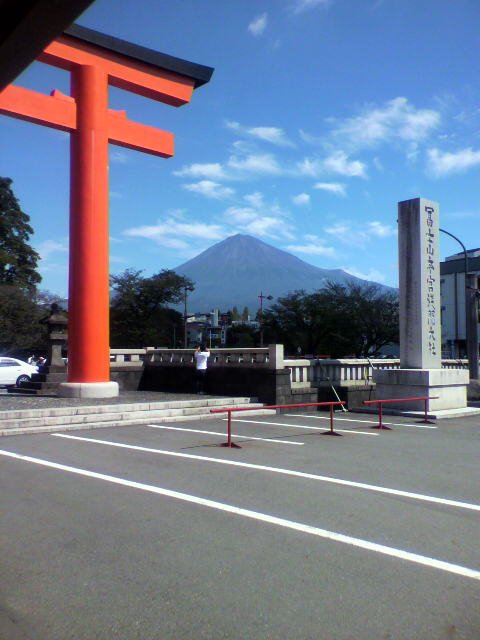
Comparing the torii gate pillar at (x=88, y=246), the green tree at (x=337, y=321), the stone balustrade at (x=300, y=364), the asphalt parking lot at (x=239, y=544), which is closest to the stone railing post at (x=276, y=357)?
the stone balustrade at (x=300, y=364)

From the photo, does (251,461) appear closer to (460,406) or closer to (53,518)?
(53,518)

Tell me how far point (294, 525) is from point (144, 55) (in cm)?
1856

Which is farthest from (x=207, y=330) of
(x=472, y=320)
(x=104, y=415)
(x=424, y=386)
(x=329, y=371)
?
(x=104, y=415)

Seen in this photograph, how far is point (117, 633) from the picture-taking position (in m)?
3.86

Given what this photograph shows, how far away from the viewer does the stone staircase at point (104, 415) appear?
13545 millimetres

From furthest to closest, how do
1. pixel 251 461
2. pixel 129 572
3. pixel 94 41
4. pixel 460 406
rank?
pixel 94 41
pixel 460 406
pixel 251 461
pixel 129 572

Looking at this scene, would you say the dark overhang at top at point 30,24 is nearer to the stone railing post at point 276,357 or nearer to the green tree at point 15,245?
the stone railing post at point 276,357

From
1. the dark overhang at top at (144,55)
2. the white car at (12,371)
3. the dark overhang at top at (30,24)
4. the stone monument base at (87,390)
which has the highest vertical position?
the dark overhang at top at (144,55)

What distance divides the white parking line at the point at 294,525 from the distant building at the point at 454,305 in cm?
7905

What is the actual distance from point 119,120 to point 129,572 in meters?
18.4

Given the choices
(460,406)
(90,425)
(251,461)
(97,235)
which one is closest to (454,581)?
(251,461)

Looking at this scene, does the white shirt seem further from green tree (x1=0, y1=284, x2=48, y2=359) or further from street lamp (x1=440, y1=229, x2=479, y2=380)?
green tree (x1=0, y1=284, x2=48, y2=359)

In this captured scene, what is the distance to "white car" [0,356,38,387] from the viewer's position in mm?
28500

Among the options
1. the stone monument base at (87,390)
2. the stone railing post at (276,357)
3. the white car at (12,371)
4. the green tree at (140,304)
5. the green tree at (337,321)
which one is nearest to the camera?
the stone railing post at (276,357)
